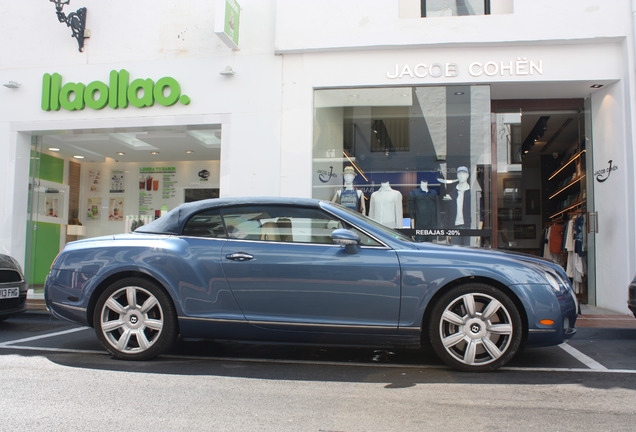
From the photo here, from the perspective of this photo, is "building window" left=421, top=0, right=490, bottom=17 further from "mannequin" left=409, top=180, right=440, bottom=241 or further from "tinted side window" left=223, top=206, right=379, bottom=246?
"tinted side window" left=223, top=206, right=379, bottom=246

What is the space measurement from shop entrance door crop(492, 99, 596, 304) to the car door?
5110 mm

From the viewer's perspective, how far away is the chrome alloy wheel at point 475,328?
4.29 meters

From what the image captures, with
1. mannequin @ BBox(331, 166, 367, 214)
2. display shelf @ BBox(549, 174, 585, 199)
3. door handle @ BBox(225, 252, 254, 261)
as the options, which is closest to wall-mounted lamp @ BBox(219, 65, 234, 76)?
mannequin @ BBox(331, 166, 367, 214)

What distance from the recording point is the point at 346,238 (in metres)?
4.37

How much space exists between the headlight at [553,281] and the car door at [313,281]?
1.25 metres

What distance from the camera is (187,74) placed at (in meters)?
9.46

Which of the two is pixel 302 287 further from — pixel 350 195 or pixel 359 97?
pixel 359 97

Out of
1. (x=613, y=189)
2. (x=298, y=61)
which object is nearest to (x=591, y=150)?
(x=613, y=189)

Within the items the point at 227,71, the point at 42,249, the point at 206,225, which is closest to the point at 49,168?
the point at 42,249

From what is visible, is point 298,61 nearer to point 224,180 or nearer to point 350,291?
point 224,180

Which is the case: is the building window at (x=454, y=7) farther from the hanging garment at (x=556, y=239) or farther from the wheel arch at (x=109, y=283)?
the wheel arch at (x=109, y=283)

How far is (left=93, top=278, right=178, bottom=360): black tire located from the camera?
462 centimetres

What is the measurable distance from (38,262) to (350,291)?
8.76 meters

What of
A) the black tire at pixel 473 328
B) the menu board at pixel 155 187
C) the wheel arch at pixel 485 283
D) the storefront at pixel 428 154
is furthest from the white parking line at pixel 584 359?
the menu board at pixel 155 187
